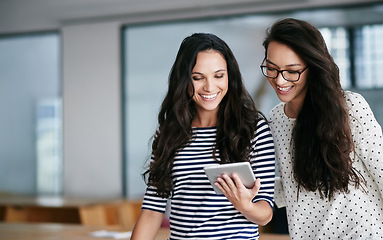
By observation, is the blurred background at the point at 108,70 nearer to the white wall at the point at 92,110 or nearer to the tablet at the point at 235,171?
the white wall at the point at 92,110

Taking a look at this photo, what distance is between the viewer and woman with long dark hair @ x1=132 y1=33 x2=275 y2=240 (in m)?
2.09

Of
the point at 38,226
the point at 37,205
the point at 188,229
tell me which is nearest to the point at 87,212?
the point at 37,205

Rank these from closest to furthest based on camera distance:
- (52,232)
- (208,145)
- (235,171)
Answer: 1. (235,171)
2. (208,145)
3. (52,232)

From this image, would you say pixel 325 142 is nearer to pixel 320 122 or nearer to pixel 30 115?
pixel 320 122

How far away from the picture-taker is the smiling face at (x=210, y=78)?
2.13 metres

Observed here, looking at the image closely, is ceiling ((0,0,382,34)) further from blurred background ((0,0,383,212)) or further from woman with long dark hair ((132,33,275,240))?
woman with long dark hair ((132,33,275,240))

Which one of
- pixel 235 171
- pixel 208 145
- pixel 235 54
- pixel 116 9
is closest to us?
pixel 235 171

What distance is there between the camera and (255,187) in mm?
1974

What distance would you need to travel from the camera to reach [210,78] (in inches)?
83.6

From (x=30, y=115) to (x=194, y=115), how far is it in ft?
16.9

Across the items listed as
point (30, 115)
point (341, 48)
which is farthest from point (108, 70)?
point (341, 48)

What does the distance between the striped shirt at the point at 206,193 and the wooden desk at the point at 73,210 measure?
11.6 ft

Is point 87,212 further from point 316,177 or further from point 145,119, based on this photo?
point 316,177

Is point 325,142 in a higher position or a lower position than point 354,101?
lower
